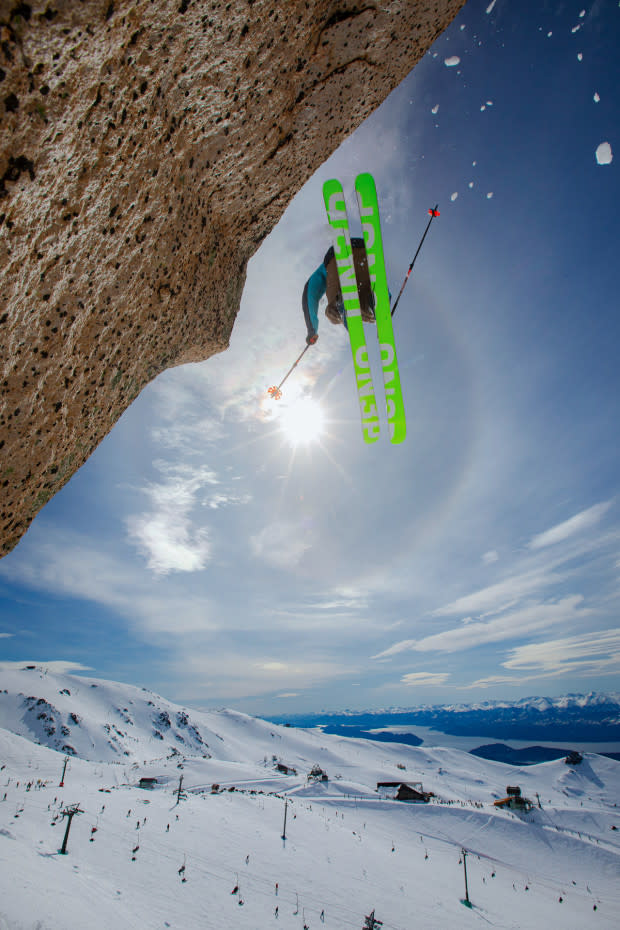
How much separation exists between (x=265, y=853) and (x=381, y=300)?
1627 inches

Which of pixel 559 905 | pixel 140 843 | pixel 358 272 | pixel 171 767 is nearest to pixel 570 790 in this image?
pixel 559 905

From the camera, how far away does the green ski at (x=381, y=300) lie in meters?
7.34

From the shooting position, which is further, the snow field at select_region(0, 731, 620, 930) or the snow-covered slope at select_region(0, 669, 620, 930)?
the snow-covered slope at select_region(0, 669, 620, 930)

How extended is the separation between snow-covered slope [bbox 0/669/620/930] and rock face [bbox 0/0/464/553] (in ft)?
71.1

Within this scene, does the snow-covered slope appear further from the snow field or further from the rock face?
the rock face

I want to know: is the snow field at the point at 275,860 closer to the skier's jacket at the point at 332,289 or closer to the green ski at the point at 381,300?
the green ski at the point at 381,300

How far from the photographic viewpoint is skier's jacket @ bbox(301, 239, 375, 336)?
8016mm

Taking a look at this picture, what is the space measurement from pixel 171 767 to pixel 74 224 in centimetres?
7448

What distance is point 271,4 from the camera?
3145mm

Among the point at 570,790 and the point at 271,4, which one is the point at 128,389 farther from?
the point at 570,790

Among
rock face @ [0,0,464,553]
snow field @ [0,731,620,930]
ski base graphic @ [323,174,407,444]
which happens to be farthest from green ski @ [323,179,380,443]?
snow field @ [0,731,620,930]

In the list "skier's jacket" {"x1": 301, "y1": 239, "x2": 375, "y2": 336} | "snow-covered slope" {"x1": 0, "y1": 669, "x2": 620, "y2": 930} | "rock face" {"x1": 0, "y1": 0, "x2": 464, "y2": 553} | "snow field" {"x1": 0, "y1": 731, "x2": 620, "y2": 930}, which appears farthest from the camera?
"snow-covered slope" {"x1": 0, "y1": 669, "x2": 620, "y2": 930}

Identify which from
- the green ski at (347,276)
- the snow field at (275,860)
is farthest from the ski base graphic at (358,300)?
the snow field at (275,860)

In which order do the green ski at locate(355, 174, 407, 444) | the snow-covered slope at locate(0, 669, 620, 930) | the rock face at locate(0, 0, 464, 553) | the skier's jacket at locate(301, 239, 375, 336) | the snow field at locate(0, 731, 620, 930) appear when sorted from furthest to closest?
the snow-covered slope at locate(0, 669, 620, 930) → the snow field at locate(0, 731, 620, 930) → the skier's jacket at locate(301, 239, 375, 336) → the green ski at locate(355, 174, 407, 444) → the rock face at locate(0, 0, 464, 553)
